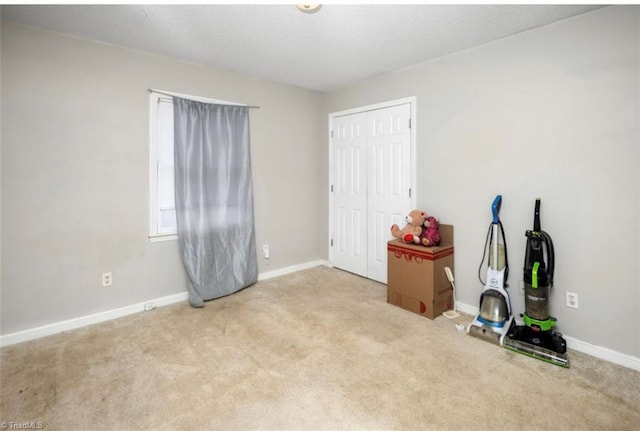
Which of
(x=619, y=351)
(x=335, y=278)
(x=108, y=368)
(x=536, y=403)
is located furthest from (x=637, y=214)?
(x=108, y=368)

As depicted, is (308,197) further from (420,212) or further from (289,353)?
(289,353)

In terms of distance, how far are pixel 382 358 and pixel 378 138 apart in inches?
93.2

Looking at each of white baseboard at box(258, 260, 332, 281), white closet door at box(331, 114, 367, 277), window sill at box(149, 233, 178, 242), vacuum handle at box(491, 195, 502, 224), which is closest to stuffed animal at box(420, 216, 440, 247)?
vacuum handle at box(491, 195, 502, 224)

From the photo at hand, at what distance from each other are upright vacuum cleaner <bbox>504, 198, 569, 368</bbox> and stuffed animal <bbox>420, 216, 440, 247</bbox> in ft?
2.45

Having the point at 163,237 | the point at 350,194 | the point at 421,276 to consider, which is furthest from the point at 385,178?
the point at 163,237

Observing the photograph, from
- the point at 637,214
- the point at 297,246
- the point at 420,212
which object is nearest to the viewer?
the point at 637,214

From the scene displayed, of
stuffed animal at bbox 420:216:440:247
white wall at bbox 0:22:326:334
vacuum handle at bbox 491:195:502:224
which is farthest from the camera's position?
stuffed animal at bbox 420:216:440:247

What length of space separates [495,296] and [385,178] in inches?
64.8

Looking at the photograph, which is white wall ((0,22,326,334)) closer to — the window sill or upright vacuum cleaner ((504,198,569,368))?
the window sill

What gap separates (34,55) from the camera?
7.84 ft

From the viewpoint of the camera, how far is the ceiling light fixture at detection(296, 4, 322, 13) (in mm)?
2050

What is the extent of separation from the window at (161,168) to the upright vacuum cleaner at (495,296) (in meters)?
2.88

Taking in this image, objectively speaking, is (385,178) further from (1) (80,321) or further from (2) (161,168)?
(1) (80,321)

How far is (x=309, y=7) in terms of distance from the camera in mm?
2076
